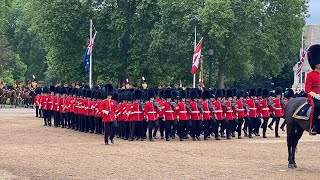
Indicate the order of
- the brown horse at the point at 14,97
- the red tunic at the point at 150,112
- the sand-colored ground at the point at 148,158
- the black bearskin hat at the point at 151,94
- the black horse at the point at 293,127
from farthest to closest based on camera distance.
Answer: the brown horse at the point at 14,97 < the black bearskin hat at the point at 151,94 < the red tunic at the point at 150,112 < the black horse at the point at 293,127 < the sand-colored ground at the point at 148,158

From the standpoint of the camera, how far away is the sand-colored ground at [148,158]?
15.2 metres

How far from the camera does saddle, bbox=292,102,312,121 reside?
1636 centimetres

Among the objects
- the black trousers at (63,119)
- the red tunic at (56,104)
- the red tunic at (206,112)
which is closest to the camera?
the red tunic at (206,112)

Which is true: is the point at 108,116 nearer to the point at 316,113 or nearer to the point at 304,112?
the point at 304,112

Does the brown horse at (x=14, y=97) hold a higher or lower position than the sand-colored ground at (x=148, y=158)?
higher

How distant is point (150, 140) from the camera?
80.3ft

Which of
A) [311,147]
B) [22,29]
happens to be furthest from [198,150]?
[22,29]

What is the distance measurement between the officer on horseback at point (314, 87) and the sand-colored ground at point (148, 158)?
3.39 ft

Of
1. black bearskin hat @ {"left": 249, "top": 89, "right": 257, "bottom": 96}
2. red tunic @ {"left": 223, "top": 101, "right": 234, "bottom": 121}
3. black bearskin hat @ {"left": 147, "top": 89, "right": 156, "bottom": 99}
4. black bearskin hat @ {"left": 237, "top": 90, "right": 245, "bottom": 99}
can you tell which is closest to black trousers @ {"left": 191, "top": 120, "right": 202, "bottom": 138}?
red tunic @ {"left": 223, "top": 101, "right": 234, "bottom": 121}

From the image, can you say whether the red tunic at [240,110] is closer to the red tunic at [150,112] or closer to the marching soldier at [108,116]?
the red tunic at [150,112]

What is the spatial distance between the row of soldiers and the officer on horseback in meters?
7.48

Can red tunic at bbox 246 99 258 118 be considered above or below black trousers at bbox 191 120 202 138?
above

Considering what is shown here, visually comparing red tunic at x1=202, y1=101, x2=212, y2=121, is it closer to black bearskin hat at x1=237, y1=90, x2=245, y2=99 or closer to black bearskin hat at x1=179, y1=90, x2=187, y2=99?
black bearskin hat at x1=179, y1=90, x2=187, y2=99

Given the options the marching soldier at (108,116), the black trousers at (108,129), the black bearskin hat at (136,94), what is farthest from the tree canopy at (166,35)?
the marching soldier at (108,116)
